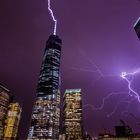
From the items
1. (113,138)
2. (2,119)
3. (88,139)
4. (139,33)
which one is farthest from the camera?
(88,139)

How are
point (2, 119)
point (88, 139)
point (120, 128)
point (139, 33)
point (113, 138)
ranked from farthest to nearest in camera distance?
1. point (88, 139)
2. point (2, 119)
3. point (120, 128)
4. point (113, 138)
5. point (139, 33)

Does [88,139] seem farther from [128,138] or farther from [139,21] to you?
[139,21]

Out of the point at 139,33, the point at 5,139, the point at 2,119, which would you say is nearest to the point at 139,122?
the point at 139,33

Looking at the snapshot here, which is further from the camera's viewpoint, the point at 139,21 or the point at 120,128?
the point at 120,128

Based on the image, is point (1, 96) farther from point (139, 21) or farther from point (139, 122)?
point (139, 21)

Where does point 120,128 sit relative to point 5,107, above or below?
below

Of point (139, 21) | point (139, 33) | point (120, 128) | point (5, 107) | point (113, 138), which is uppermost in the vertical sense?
point (5, 107)

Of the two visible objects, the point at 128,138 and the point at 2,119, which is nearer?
the point at 128,138

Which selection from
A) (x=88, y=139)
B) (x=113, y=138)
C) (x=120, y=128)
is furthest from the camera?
(x=88, y=139)

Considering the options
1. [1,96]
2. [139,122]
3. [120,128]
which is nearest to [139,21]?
[139,122]
